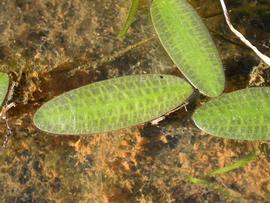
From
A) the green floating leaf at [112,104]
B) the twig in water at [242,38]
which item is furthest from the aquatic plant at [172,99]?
the twig in water at [242,38]

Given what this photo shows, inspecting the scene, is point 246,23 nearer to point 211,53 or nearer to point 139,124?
point 211,53

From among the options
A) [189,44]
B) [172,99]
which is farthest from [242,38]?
[172,99]

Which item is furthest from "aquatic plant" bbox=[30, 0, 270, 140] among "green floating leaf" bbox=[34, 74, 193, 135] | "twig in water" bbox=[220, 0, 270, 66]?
"twig in water" bbox=[220, 0, 270, 66]

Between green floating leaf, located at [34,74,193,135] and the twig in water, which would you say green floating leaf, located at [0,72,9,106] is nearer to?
green floating leaf, located at [34,74,193,135]

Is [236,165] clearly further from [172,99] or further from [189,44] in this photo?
[189,44]

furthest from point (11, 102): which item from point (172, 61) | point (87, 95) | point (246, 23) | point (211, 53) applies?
point (246, 23)

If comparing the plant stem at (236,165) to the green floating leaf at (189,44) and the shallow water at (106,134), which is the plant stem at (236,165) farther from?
the green floating leaf at (189,44)

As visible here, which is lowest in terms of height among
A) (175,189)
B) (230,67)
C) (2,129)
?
(175,189)
